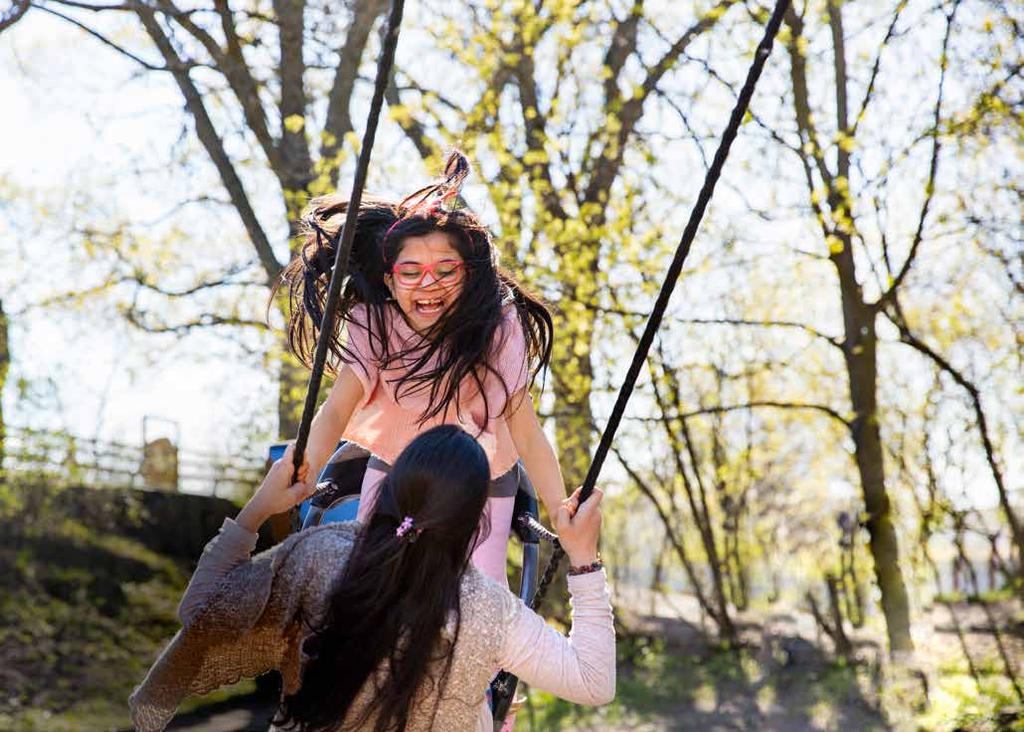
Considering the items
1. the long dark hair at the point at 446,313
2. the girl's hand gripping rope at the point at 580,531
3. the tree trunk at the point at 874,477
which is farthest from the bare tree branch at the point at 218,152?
the girl's hand gripping rope at the point at 580,531

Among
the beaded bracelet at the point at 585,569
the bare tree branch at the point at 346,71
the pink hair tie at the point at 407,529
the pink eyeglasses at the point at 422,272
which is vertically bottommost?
the beaded bracelet at the point at 585,569

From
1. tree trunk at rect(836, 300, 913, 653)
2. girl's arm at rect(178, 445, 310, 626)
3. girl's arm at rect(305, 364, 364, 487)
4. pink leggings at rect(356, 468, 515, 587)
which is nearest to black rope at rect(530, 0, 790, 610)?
pink leggings at rect(356, 468, 515, 587)

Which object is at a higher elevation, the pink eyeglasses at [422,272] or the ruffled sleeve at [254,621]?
the pink eyeglasses at [422,272]

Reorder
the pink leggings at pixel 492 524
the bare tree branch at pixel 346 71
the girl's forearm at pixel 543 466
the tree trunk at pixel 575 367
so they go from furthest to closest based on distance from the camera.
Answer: the bare tree branch at pixel 346 71
the tree trunk at pixel 575 367
the girl's forearm at pixel 543 466
the pink leggings at pixel 492 524

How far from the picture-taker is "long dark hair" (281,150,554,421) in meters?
2.68

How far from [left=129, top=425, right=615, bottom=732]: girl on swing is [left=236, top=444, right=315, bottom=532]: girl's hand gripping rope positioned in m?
0.08

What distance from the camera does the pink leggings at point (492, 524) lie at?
2602 millimetres

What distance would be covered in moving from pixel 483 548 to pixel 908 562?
15.2m

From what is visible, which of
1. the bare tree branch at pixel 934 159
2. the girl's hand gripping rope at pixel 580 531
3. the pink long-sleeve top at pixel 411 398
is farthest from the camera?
the bare tree branch at pixel 934 159

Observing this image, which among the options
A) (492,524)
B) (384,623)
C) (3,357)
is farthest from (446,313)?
(3,357)

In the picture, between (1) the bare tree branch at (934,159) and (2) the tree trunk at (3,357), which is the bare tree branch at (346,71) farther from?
(1) the bare tree branch at (934,159)

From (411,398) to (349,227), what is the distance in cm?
73

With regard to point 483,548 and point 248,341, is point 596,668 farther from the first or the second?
point 248,341

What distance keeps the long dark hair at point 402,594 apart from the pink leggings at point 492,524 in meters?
0.57
